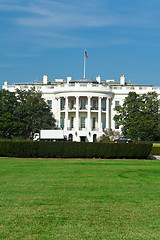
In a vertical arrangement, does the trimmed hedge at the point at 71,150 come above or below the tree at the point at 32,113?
below

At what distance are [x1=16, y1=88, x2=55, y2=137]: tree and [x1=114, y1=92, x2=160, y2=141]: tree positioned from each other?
13.9m

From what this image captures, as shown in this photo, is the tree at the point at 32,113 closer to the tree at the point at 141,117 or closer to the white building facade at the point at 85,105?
the white building facade at the point at 85,105

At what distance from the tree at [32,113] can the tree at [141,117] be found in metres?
13.9

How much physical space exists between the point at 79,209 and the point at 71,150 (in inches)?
831

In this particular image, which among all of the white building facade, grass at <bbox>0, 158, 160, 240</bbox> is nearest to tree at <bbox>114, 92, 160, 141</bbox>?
the white building facade

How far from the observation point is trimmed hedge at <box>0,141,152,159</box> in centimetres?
3025

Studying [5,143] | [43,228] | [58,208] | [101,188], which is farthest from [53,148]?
[43,228]

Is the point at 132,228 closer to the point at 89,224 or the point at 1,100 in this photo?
the point at 89,224

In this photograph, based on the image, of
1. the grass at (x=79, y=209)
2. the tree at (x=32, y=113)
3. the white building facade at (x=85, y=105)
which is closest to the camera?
the grass at (x=79, y=209)

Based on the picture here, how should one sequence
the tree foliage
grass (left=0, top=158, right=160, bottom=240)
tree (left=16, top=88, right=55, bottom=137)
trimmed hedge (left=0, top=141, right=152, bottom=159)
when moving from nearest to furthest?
1. grass (left=0, top=158, right=160, bottom=240)
2. trimmed hedge (left=0, top=141, right=152, bottom=159)
3. the tree foliage
4. tree (left=16, top=88, right=55, bottom=137)

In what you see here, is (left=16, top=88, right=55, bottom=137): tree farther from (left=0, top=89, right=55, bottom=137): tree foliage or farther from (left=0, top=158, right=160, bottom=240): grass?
(left=0, top=158, right=160, bottom=240): grass

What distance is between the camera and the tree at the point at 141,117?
6269cm

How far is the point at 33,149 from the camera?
1187 inches

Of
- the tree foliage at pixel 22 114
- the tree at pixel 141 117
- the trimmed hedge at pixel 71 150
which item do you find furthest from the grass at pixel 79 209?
the tree foliage at pixel 22 114
